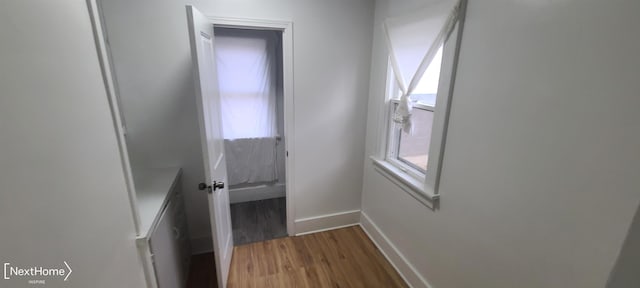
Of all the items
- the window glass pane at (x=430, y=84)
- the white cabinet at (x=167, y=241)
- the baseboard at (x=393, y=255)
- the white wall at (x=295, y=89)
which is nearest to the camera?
the white cabinet at (x=167, y=241)

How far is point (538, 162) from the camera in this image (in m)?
1.02

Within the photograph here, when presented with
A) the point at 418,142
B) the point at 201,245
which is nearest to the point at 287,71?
the point at 418,142

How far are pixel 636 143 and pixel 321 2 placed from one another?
194 cm

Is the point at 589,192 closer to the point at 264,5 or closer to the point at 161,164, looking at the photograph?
the point at 264,5

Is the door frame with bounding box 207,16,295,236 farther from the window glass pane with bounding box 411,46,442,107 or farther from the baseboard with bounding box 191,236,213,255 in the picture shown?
the window glass pane with bounding box 411,46,442,107

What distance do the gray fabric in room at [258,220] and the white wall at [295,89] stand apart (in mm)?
342

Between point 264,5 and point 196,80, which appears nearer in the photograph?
point 196,80

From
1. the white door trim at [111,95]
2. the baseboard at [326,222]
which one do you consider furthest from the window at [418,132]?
the white door trim at [111,95]

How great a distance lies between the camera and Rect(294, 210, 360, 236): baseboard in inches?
98.7

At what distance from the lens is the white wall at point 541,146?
0.80 metres

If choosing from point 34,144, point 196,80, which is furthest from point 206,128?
point 34,144

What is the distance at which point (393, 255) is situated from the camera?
6.92ft

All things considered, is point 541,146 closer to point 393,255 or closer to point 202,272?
point 393,255

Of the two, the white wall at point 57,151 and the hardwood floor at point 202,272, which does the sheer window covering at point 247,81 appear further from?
the white wall at point 57,151
